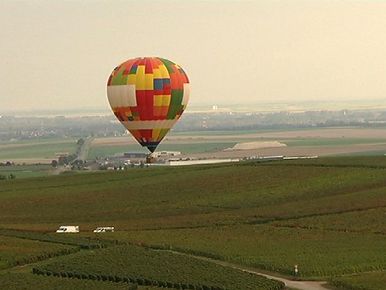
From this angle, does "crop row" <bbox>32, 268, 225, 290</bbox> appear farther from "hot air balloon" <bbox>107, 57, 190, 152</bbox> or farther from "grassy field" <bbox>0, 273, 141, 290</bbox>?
"hot air balloon" <bbox>107, 57, 190, 152</bbox>

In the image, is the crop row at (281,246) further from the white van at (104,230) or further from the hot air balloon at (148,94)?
the hot air balloon at (148,94)

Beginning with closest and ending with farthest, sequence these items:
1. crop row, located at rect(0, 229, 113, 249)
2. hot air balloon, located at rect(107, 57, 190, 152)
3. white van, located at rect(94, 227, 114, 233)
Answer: crop row, located at rect(0, 229, 113, 249) < white van, located at rect(94, 227, 114, 233) < hot air balloon, located at rect(107, 57, 190, 152)

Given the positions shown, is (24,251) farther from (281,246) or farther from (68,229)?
(281,246)

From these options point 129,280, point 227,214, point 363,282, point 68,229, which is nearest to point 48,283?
point 129,280

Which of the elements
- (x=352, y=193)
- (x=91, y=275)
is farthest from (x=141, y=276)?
(x=352, y=193)

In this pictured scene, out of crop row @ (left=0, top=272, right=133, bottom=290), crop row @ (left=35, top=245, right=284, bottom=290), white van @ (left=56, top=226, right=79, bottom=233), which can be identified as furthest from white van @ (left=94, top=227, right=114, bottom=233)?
crop row @ (left=0, top=272, right=133, bottom=290)

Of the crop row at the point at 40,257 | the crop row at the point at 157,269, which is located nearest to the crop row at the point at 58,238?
the crop row at the point at 40,257
